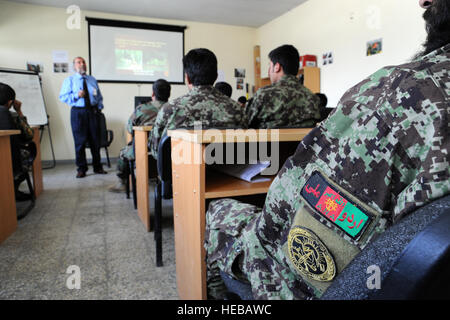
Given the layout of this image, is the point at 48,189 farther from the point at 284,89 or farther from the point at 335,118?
the point at 335,118

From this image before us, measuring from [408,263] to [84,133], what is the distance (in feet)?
15.1

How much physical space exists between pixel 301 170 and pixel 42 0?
5.90m

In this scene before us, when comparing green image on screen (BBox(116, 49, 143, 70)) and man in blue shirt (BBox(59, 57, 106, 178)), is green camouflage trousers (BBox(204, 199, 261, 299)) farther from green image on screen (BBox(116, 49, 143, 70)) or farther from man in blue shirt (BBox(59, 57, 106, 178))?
green image on screen (BBox(116, 49, 143, 70))

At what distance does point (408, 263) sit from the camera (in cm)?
27

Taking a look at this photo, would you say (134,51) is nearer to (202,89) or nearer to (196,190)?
(202,89)

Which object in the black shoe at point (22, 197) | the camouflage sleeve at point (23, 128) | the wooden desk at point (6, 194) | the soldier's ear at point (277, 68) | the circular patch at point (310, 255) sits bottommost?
the black shoe at point (22, 197)

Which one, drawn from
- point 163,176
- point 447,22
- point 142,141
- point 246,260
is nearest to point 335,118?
point 447,22

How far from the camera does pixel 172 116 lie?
167 centimetres

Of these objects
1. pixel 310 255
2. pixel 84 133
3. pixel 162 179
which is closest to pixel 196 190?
pixel 310 255

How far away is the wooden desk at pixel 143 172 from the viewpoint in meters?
2.02

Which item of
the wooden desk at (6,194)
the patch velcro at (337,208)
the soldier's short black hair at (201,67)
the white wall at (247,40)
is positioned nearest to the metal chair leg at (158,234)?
the soldier's short black hair at (201,67)

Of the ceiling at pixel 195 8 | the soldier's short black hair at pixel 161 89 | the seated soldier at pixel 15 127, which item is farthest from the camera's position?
the ceiling at pixel 195 8

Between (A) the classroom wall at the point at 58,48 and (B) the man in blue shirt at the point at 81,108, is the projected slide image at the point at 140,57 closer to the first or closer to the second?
(A) the classroom wall at the point at 58,48

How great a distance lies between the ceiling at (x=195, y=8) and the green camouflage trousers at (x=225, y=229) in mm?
4975
